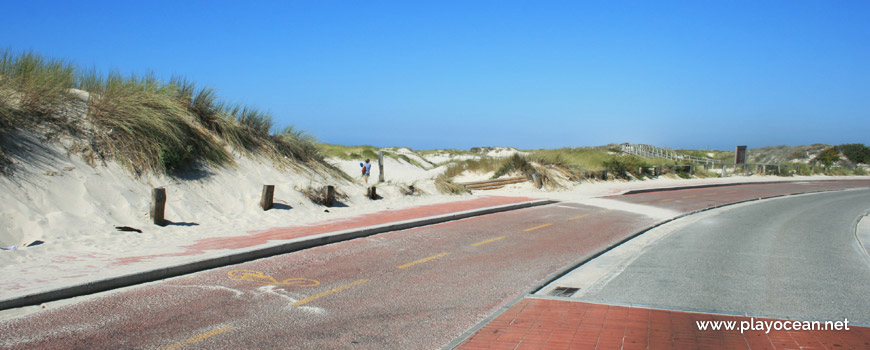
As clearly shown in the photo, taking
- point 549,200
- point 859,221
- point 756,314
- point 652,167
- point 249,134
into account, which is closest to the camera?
point 756,314

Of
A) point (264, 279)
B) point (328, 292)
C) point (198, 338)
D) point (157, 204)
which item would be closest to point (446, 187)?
point (157, 204)

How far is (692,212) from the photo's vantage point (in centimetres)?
1784

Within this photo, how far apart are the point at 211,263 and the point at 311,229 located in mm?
3464

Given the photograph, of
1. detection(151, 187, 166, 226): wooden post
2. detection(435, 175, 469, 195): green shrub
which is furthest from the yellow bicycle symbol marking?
detection(435, 175, 469, 195): green shrub

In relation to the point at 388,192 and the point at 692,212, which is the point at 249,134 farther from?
the point at 692,212

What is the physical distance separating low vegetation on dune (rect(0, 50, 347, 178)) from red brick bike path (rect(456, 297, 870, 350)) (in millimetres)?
9926

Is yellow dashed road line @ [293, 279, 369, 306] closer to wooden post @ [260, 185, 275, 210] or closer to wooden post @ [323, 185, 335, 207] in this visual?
wooden post @ [260, 185, 275, 210]

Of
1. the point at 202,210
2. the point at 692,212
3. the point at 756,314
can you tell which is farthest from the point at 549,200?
the point at 756,314

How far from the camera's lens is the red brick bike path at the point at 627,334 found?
4703 millimetres

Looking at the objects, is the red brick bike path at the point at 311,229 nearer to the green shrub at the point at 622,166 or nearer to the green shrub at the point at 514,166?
the green shrub at the point at 514,166

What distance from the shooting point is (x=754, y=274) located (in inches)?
320

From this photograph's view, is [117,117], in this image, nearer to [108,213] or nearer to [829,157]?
[108,213]

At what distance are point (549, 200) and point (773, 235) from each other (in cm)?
815

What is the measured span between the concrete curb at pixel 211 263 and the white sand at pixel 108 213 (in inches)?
5.8
